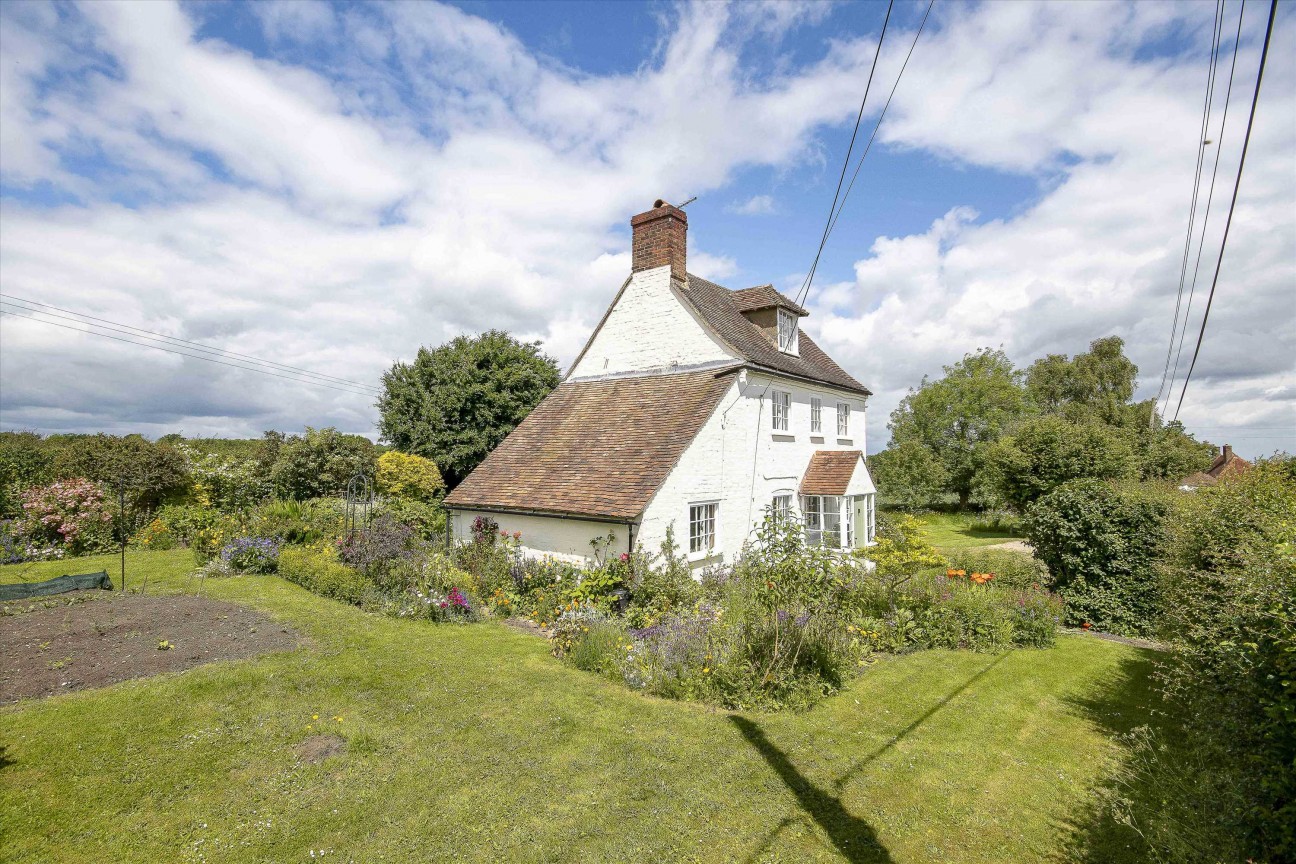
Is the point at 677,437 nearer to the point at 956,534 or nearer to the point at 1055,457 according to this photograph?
the point at 1055,457

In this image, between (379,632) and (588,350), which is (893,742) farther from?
(588,350)

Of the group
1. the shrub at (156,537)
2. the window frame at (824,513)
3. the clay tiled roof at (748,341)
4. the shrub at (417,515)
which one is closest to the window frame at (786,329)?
the clay tiled roof at (748,341)

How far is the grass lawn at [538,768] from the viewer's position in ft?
16.7

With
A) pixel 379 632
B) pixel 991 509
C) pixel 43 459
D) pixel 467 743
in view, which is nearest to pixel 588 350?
pixel 379 632

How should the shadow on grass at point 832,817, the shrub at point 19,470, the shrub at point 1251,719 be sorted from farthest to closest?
the shrub at point 19,470 → the shadow on grass at point 832,817 → the shrub at point 1251,719

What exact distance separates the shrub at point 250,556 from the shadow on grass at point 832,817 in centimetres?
1567

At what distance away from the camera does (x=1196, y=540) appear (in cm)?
838

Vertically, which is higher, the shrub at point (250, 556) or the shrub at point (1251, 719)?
the shrub at point (1251, 719)

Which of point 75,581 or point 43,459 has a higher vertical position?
point 43,459

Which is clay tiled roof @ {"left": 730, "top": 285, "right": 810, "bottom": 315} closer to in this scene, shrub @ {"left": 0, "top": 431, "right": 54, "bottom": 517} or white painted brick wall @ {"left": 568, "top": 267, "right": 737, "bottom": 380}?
white painted brick wall @ {"left": 568, "top": 267, "right": 737, "bottom": 380}

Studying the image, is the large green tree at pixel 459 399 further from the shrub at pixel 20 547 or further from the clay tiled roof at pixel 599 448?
the shrub at pixel 20 547

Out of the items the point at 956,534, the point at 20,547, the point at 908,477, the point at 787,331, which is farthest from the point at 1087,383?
the point at 20,547

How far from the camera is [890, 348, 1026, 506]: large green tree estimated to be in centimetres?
4091

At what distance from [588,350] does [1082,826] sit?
1649 cm
